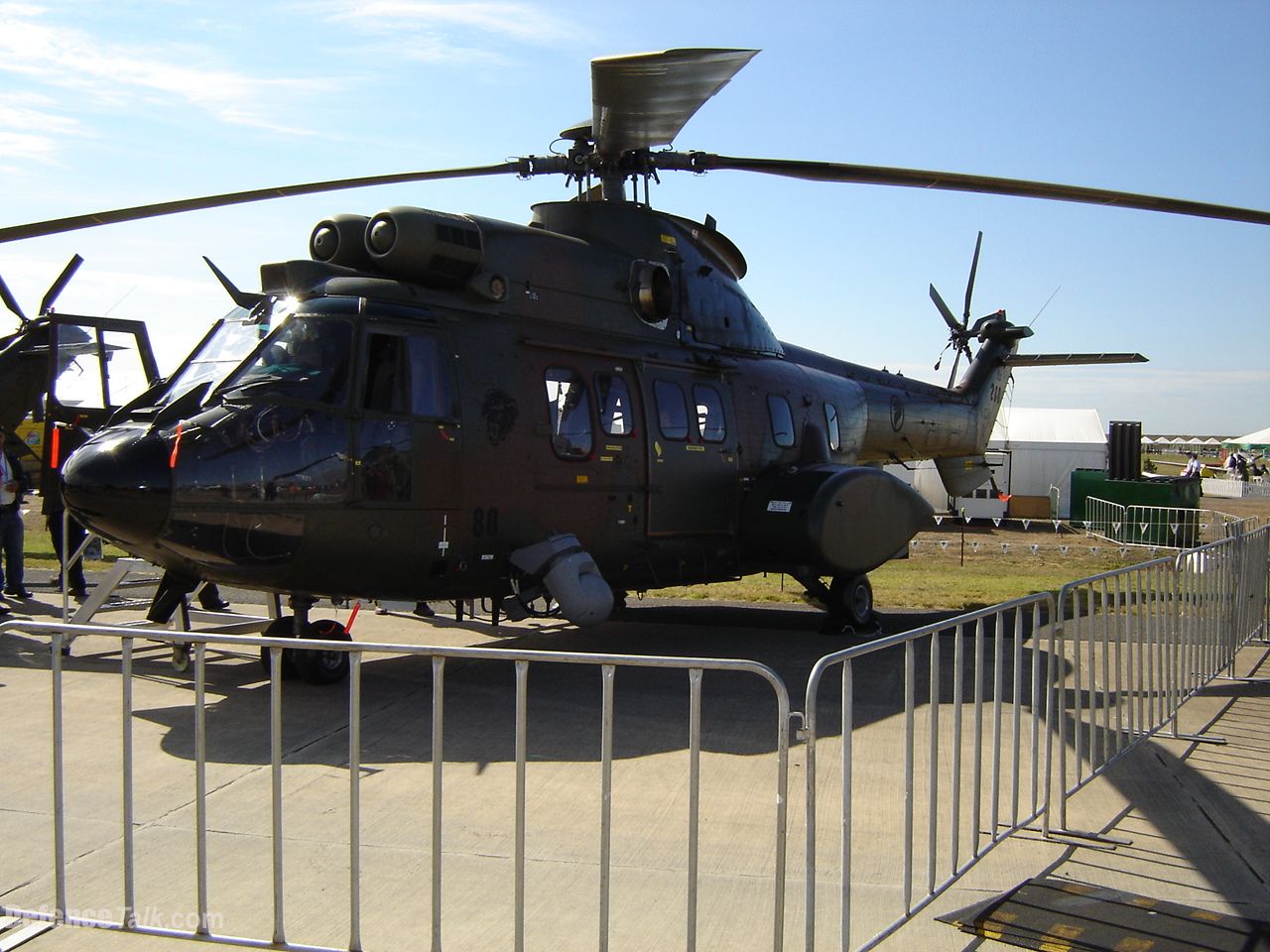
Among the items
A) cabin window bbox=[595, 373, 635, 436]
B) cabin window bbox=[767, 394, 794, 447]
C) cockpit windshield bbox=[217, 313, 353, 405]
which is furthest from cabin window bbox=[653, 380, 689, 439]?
cockpit windshield bbox=[217, 313, 353, 405]

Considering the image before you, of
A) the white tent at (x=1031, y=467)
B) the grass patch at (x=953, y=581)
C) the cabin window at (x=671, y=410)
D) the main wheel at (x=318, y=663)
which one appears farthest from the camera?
the white tent at (x=1031, y=467)

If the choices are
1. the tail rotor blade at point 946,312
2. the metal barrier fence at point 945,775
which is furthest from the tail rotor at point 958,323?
the metal barrier fence at point 945,775

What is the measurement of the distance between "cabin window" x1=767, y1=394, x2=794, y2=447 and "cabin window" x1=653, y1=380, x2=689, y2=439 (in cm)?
153

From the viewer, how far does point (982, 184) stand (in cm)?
878

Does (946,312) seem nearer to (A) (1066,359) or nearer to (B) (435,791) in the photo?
(A) (1066,359)

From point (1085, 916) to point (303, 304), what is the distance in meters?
6.39

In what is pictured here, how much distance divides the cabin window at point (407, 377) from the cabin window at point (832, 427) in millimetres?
5597

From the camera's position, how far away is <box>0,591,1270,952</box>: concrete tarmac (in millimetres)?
4418

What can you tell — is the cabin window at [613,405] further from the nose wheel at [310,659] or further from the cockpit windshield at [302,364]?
the nose wheel at [310,659]

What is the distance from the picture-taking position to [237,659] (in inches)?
390

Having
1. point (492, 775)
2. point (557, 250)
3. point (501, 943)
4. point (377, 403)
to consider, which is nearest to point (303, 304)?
point (377, 403)

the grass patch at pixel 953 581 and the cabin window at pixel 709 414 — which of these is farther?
the grass patch at pixel 953 581

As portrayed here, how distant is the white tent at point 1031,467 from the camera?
112ft

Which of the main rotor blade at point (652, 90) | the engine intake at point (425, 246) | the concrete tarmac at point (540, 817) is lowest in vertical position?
the concrete tarmac at point (540, 817)
